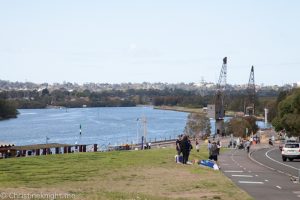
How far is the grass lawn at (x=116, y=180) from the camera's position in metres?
18.5

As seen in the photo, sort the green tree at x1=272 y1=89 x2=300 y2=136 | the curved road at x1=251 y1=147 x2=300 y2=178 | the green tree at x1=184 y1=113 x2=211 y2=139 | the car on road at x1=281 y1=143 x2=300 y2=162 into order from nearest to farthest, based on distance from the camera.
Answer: the curved road at x1=251 y1=147 x2=300 y2=178, the car on road at x1=281 y1=143 x2=300 y2=162, the green tree at x1=272 y1=89 x2=300 y2=136, the green tree at x1=184 y1=113 x2=211 y2=139

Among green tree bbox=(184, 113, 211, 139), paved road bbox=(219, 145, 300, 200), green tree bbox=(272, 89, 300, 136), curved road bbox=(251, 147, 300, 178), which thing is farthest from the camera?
green tree bbox=(184, 113, 211, 139)

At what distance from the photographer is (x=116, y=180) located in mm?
23469

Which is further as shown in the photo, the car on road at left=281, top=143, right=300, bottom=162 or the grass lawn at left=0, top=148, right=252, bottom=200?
the car on road at left=281, top=143, right=300, bottom=162

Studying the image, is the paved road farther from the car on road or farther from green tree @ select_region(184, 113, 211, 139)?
green tree @ select_region(184, 113, 211, 139)

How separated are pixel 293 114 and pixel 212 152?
48.0 meters

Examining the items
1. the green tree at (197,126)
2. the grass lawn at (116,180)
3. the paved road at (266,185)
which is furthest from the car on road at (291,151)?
the green tree at (197,126)

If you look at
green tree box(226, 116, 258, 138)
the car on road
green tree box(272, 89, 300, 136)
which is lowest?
green tree box(226, 116, 258, 138)

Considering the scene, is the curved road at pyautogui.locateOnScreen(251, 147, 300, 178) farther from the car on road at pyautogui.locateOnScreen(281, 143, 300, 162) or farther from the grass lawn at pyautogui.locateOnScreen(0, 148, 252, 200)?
the grass lawn at pyautogui.locateOnScreen(0, 148, 252, 200)

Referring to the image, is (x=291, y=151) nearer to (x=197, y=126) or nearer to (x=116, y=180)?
(x=116, y=180)

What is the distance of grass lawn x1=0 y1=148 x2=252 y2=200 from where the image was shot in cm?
1853

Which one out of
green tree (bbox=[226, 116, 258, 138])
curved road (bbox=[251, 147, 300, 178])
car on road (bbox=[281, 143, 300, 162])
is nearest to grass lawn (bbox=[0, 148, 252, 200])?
curved road (bbox=[251, 147, 300, 178])

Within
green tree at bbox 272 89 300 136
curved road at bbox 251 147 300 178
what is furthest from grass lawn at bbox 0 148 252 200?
green tree at bbox 272 89 300 136

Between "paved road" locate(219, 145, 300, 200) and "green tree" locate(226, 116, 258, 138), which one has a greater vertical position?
"paved road" locate(219, 145, 300, 200)
